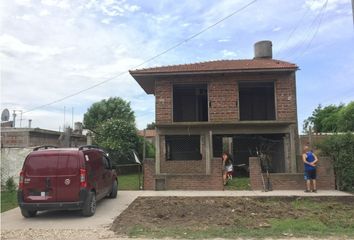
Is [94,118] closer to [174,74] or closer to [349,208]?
[174,74]

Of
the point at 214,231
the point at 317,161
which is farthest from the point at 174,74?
the point at 214,231

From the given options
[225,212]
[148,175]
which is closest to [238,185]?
[148,175]

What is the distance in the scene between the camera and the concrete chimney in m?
25.3

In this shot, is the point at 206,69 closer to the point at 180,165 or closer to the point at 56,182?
the point at 180,165

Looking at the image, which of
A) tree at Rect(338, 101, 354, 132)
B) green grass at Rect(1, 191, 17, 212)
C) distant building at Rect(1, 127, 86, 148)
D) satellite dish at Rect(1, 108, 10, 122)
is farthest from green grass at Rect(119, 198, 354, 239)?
tree at Rect(338, 101, 354, 132)

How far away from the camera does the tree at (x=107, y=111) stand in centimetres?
4935

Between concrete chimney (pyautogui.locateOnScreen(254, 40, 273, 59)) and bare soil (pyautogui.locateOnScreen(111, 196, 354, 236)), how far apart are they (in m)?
13.3

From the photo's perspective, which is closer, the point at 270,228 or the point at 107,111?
the point at 270,228

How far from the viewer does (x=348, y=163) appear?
50.4 ft

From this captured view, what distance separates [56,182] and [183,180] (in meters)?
6.96

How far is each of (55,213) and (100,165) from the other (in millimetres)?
1933

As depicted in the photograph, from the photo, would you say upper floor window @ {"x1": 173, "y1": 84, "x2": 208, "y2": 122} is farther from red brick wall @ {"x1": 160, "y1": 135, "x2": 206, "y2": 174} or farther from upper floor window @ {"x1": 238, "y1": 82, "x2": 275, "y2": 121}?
red brick wall @ {"x1": 160, "y1": 135, "x2": 206, "y2": 174}

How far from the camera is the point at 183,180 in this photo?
16.5 metres

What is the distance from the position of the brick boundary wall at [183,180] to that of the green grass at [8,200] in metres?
5.20
